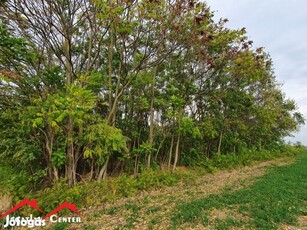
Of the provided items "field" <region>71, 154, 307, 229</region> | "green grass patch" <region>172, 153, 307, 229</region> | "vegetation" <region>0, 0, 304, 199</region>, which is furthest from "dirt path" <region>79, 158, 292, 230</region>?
"vegetation" <region>0, 0, 304, 199</region>

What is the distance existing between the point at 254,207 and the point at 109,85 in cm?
544

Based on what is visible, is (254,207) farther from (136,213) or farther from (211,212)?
(136,213)

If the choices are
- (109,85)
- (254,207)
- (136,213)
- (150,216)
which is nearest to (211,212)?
(254,207)

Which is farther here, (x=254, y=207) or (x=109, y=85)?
(x=109, y=85)

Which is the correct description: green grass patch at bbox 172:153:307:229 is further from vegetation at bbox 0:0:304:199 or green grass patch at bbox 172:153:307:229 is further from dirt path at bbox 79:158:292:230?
vegetation at bbox 0:0:304:199

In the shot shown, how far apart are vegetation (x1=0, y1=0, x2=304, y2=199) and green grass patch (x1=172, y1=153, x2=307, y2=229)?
7.82 feet

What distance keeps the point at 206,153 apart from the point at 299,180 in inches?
210

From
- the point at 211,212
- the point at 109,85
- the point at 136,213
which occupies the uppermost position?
the point at 109,85

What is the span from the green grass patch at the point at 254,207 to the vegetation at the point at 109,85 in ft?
7.82

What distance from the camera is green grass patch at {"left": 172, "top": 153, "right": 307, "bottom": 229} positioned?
343cm

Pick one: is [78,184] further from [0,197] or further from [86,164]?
[0,197]

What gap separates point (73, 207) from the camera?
4594 millimetres

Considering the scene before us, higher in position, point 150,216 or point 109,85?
point 109,85

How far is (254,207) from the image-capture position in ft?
13.4
